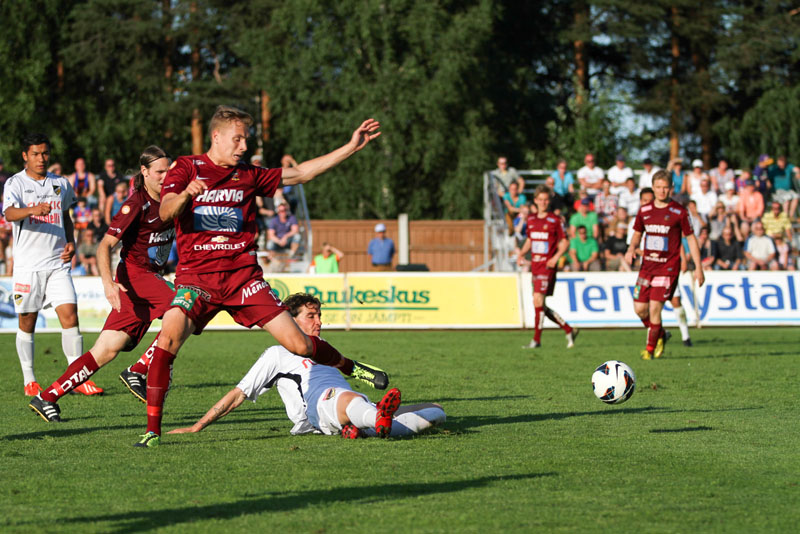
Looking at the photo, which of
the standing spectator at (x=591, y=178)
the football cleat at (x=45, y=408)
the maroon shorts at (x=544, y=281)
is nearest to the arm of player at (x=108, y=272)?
the football cleat at (x=45, y=408)

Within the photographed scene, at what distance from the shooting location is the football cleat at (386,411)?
7383 mm

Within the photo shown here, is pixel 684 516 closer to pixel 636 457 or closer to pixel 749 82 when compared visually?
pixel 636 457

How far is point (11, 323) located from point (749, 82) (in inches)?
1261

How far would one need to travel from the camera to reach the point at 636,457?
7.14m

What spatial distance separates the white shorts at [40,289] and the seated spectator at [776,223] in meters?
19.2

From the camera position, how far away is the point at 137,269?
31.3 feet

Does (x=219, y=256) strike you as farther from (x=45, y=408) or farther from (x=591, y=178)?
(x=591, y=178)

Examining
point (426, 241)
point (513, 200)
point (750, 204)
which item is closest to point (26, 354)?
point (513, 200)

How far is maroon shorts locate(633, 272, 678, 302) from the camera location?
14781 mm

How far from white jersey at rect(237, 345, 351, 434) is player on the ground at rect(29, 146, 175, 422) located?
1.58 m

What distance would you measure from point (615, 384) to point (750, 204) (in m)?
18.5

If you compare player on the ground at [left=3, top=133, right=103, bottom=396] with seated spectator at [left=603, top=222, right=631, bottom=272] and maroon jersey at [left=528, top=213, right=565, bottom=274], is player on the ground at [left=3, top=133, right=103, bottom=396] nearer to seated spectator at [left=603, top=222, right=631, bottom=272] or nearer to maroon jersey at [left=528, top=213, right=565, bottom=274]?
maroon jersey at [left=528, top=213, right=565, bottom=274]

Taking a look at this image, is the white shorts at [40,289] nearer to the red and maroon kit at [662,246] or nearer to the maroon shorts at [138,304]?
the maroon shorts at [138,304]

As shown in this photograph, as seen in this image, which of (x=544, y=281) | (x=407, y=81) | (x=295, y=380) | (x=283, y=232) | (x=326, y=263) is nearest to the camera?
(x=295, y=380)
